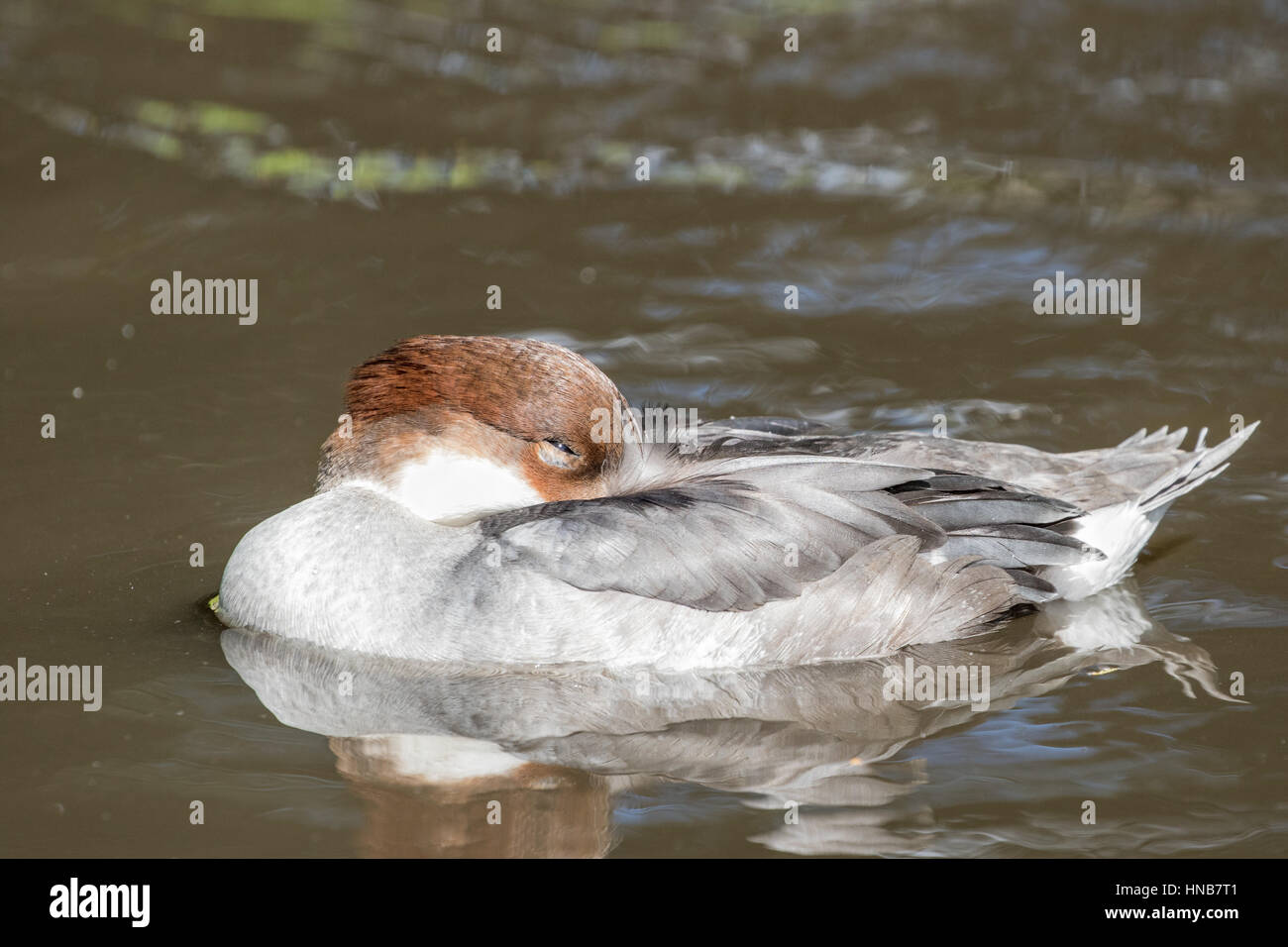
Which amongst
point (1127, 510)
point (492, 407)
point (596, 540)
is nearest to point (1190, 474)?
A: point (1127, 510)

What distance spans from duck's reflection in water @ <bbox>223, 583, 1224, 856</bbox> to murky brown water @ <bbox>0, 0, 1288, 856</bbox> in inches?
0.9

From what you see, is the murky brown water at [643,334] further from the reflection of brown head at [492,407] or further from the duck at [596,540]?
the reflection of brown head at [492,407]

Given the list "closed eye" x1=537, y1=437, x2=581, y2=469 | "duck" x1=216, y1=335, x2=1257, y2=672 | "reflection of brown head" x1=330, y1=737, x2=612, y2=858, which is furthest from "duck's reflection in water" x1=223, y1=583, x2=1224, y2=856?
"closed eye" x1=537, y1=437, x2=581, y2=469

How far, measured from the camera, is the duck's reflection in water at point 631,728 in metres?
5.63

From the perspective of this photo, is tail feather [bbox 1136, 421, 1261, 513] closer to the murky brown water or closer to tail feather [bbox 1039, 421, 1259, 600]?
tail feather [bbox 1039, 421, 1259, 600]

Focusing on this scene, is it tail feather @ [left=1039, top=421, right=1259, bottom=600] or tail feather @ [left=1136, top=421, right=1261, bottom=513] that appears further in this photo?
tail feather @ [left=1136, top=421, right=1261, bottom=513]

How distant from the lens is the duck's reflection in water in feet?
18.5

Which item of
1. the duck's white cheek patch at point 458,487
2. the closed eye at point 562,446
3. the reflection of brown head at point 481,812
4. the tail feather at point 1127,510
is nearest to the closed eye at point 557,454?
the closed eye at point 562,446

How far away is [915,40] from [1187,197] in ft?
9.80

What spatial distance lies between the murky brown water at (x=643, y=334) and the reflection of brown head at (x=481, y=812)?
2cm

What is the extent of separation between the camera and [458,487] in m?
7.11

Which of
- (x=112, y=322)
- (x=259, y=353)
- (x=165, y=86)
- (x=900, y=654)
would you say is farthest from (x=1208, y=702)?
(x=165, y=86)

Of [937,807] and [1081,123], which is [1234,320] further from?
[937,807]

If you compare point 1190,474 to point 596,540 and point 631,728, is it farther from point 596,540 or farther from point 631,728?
point 631,728
